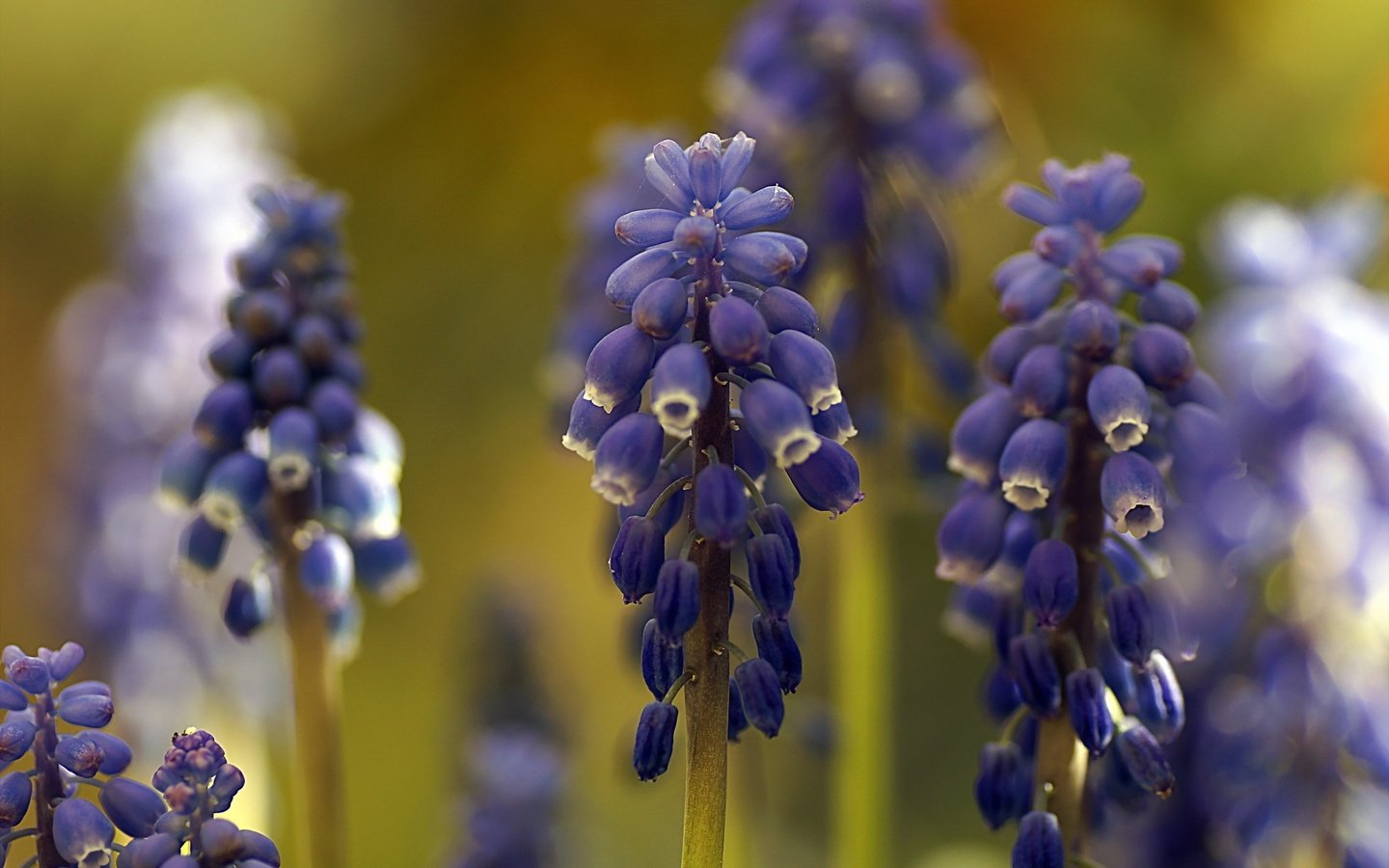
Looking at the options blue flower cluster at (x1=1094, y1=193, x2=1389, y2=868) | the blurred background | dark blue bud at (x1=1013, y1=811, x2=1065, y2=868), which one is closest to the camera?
dark blue bud at (x1=1013, y1=811, x2=1065, y2=868)

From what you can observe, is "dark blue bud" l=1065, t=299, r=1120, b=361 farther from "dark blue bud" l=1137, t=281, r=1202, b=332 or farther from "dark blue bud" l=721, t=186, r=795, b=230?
"dark blue bud" l=721, t=186, r=795, b=230

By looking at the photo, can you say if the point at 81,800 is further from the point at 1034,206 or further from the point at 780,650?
the point at 1034,206

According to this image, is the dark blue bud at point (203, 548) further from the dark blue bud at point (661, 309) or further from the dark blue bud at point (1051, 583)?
the dark blue bud at point (1051, 583)

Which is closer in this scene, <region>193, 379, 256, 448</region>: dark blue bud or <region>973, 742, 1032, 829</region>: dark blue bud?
<region>973, 742, 1032, 829</region>: dark blue bud

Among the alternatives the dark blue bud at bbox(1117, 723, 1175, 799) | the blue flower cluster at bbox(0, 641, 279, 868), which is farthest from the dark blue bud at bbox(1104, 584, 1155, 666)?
the blue flower cluster at bbox(0, 641, 279, 868)

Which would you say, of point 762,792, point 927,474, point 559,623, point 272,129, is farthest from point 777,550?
point 272,129

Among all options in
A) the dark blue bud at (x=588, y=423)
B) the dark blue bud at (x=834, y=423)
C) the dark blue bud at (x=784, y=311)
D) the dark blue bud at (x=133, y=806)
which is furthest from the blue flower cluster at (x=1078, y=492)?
the dark blue bud at (x=133, y=806)

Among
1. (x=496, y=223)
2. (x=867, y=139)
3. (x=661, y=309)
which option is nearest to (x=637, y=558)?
(x=661, y=309)
